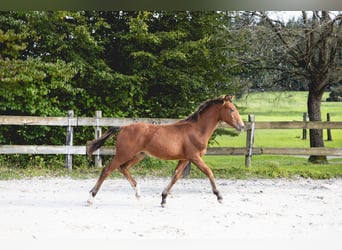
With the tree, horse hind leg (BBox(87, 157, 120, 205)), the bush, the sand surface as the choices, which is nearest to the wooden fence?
the tree

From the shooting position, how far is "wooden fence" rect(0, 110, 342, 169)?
5617mm

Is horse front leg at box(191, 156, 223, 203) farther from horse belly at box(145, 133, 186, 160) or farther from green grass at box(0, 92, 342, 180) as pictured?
green grass at box(0, 92, 342, 180)

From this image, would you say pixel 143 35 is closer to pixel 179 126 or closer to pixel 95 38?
pixel 95 38

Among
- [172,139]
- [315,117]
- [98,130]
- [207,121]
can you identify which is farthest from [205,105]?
[315,117]

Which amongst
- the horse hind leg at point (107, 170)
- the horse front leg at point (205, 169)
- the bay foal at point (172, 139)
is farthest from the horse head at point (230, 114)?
the horse hind leg at point (107, 170)

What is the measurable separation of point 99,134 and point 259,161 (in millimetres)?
1686

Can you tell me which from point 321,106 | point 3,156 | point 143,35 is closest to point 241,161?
point 321,106

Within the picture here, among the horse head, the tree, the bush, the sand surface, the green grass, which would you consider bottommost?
the sand surface

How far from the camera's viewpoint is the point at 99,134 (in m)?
5.68

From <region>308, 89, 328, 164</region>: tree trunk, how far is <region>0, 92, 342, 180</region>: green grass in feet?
0.21

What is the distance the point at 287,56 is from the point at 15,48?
284 centimetres

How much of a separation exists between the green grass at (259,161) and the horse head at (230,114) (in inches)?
52.4

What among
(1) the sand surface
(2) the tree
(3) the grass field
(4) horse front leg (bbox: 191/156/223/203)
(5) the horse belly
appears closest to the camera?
(1) the sand surface

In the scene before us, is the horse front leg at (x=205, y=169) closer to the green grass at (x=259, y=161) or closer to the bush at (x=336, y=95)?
the green grass at (x=259, y=161)
